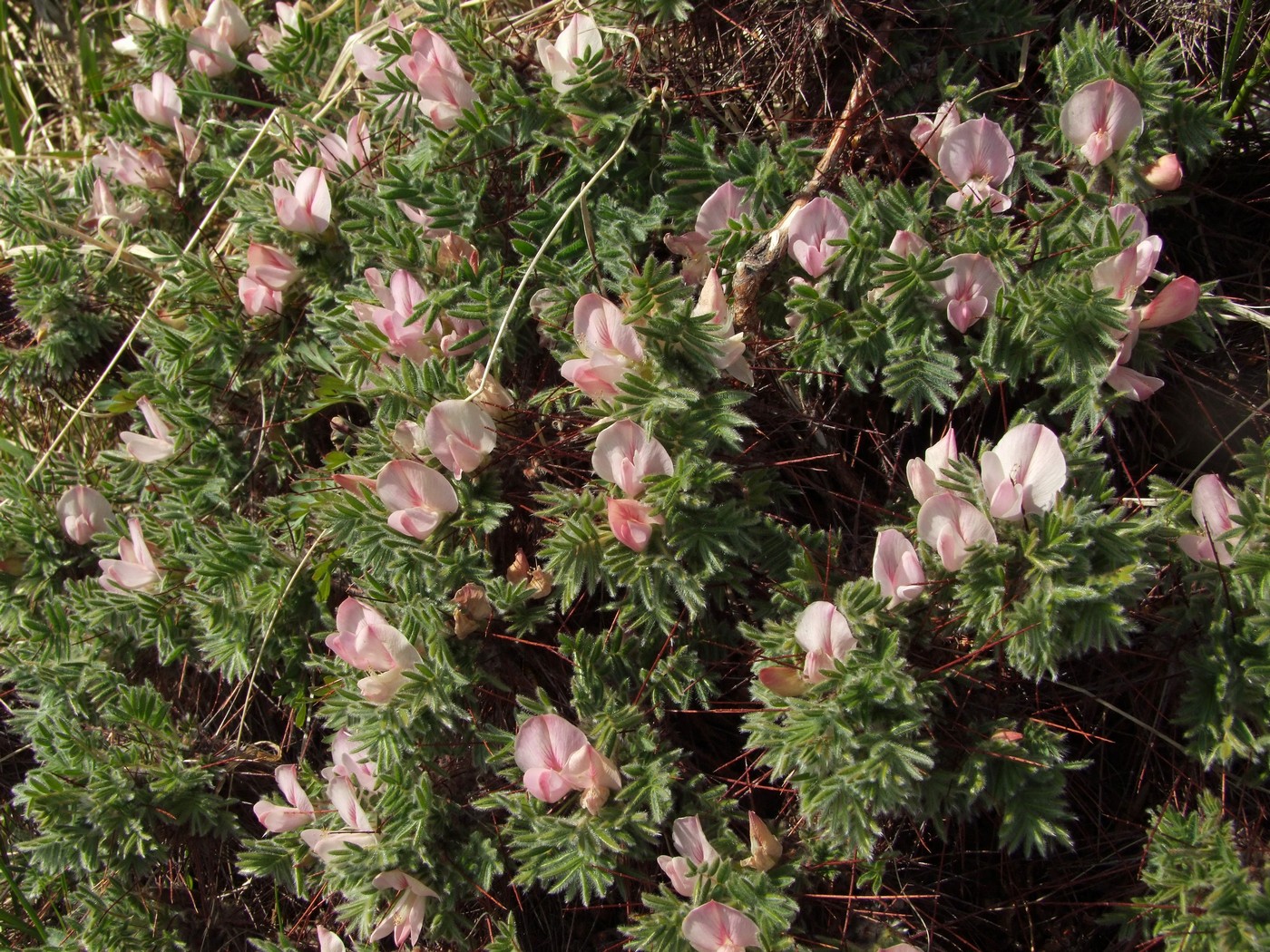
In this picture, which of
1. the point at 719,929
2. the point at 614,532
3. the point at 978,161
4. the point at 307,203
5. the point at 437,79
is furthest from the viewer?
the point at 307,203

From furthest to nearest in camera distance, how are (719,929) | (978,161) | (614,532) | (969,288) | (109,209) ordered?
(109,209)
(978,161)
(969,288)
(614,532)
(719,929)

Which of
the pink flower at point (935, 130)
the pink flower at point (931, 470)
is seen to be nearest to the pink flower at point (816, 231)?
the pink flower at point (935, 130)

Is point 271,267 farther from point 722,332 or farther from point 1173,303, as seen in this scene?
point 1173,303

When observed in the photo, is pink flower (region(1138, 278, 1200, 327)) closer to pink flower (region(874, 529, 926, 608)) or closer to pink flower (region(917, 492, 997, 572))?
pink flower (region(917, 492, 997, 572))

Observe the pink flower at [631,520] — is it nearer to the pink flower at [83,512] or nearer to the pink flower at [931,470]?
the pink flower at [931,470]

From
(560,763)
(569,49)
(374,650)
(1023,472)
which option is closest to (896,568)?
(1023,472)

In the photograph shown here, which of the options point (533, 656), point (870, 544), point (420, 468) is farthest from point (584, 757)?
point (870, 544)

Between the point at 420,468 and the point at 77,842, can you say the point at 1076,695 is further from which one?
the point at 77,842
